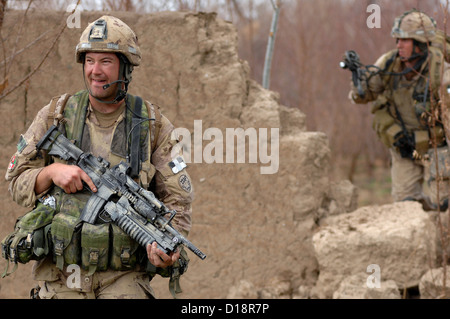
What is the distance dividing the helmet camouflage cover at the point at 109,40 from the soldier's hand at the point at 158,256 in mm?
900

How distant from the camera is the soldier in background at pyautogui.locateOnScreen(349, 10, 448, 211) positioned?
6.36m

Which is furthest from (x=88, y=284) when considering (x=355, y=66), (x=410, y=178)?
(x=410, y=178)

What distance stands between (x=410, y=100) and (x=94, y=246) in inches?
153

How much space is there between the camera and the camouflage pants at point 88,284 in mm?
3527

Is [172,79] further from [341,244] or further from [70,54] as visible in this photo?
[341,244]

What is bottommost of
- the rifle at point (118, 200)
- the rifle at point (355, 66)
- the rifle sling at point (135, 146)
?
the rifle at point (118, 200)

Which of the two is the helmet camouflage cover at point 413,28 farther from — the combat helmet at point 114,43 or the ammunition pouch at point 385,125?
the combat helmet at point 114,43

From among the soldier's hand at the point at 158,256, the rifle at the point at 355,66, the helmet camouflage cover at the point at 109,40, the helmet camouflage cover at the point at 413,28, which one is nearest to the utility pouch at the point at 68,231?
the soldier's hand at the point at 158,256

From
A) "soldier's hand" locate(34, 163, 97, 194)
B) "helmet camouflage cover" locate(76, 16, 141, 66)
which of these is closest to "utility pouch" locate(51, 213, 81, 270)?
"soldier's hand" locate(34, 163, 97, 194)

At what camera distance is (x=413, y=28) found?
6.37 m

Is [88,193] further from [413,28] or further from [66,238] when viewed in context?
[413,28]

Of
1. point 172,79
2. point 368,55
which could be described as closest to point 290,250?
point 172,79

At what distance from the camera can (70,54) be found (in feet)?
18.8

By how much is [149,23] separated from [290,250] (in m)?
2.00
